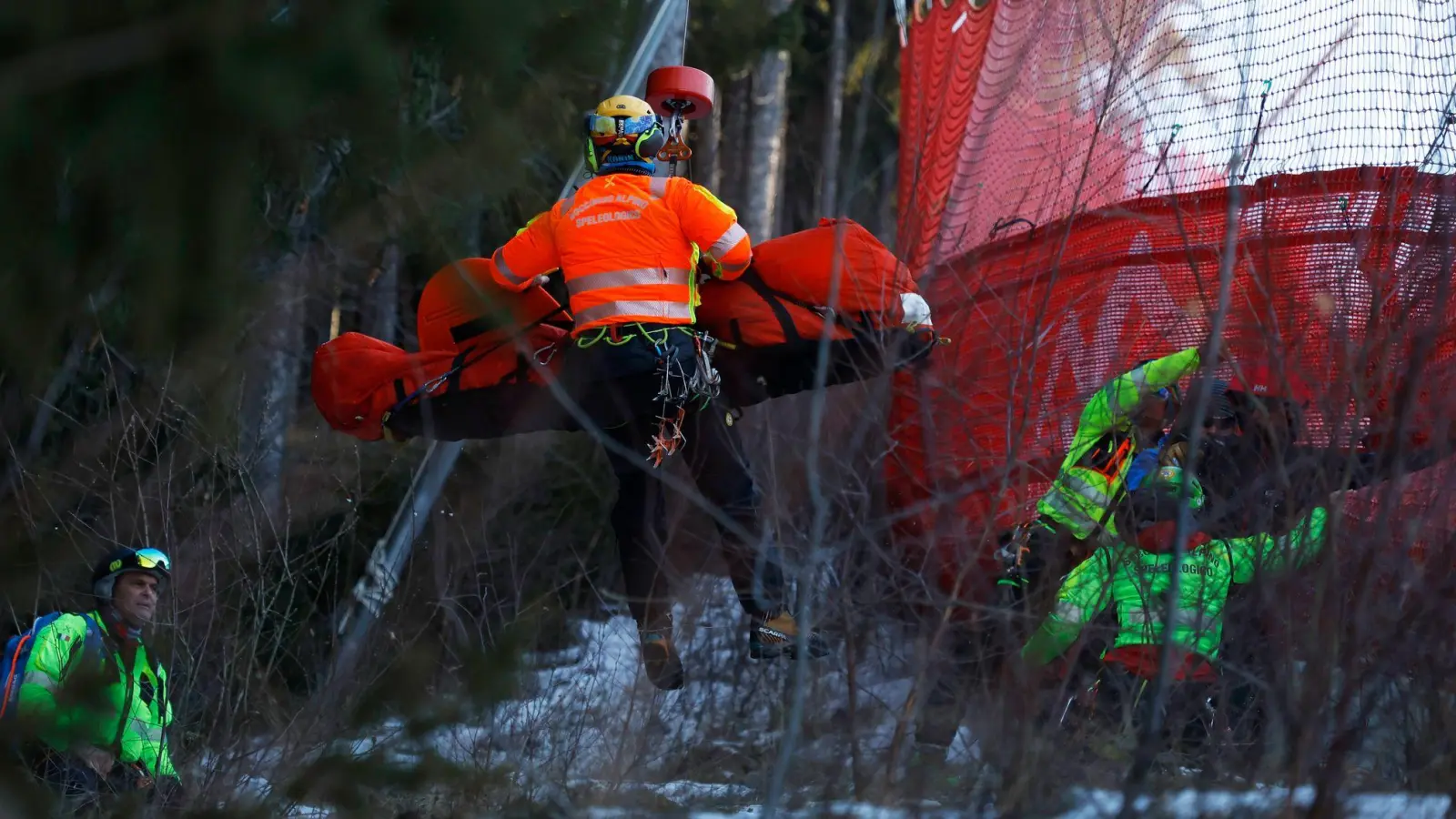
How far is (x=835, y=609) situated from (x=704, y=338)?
1.27 metres

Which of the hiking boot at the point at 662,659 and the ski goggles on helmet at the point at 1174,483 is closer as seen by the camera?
the ski goggles on helmet at the point at 1174,483

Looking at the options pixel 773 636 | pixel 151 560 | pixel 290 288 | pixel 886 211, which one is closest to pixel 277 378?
pixel 151 560

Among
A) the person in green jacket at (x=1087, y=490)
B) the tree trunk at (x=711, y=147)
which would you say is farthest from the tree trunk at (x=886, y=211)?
the tree trunk at (x=711, y=147)

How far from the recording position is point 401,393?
5434 millimetres

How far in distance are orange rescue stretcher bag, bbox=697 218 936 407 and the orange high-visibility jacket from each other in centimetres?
39

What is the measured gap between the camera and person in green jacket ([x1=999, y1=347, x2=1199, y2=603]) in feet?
15.1

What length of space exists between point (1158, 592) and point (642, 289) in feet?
5.99

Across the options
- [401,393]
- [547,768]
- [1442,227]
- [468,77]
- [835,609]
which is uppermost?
[468,77]

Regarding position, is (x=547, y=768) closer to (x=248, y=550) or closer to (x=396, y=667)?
(x=248, y=550)

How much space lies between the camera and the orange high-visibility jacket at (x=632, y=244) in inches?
198

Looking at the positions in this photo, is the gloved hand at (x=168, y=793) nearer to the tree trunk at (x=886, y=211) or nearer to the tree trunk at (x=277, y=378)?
the tree trunk at (x=277, y=378)

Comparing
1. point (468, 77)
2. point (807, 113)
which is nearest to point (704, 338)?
point (468, 77)

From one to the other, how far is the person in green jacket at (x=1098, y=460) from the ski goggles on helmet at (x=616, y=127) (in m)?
1.64

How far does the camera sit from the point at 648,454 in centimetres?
504
